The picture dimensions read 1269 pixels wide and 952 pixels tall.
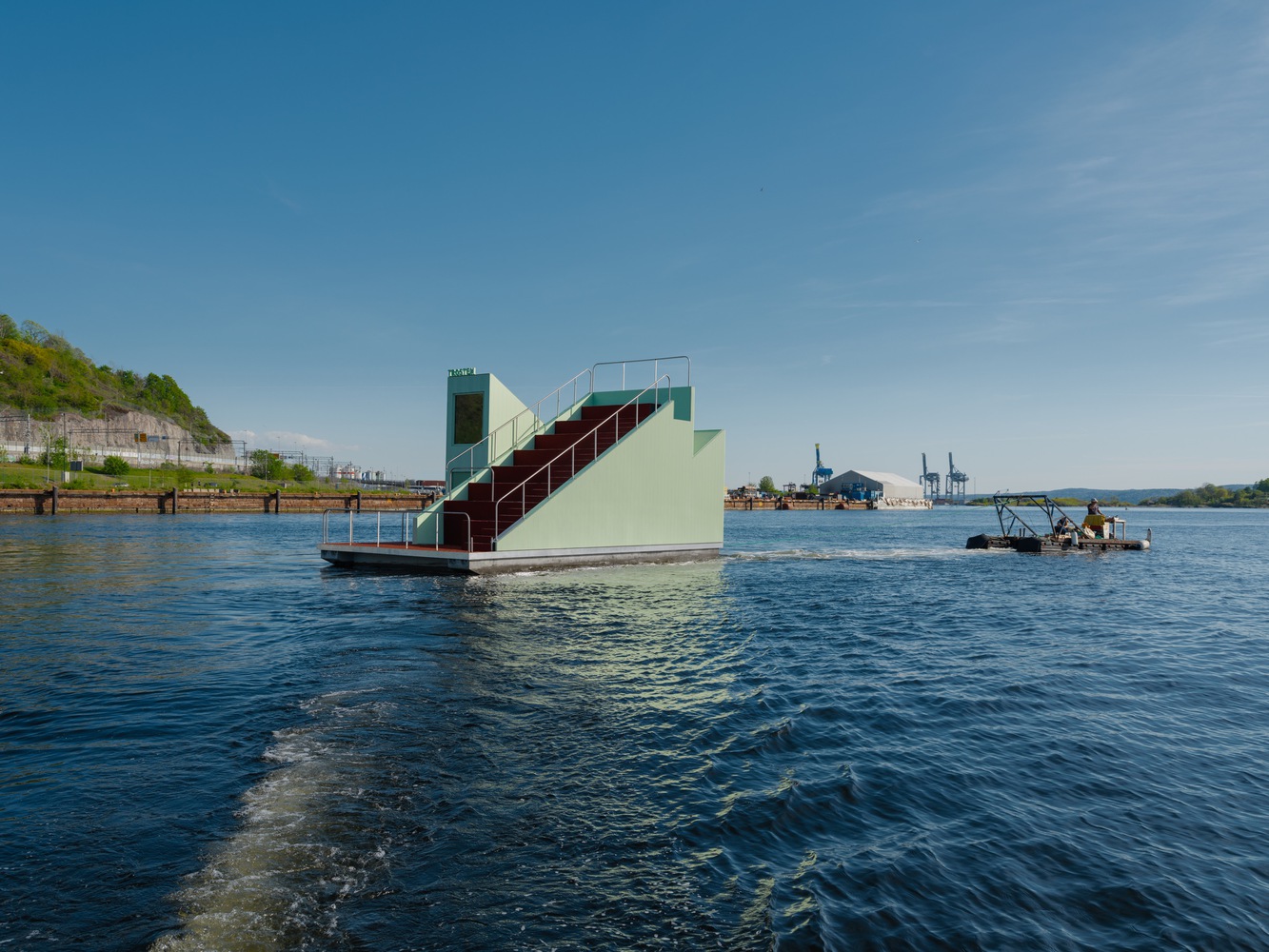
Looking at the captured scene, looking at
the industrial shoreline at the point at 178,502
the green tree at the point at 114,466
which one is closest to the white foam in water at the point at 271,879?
the industrial shoreline at the point at 178,502

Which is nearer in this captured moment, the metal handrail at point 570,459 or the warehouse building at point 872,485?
the metal handrail at point 570,459

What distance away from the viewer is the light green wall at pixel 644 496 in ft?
60.7

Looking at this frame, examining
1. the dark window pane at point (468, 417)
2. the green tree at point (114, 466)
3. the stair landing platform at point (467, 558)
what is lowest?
the stair landing platform at point (467, 558)

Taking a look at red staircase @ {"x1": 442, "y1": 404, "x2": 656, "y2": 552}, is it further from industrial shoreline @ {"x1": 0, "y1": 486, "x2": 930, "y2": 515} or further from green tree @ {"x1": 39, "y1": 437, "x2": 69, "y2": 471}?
green tree @ {"x1": 39, "y1": 437, "x2": 69, "y2": 471}

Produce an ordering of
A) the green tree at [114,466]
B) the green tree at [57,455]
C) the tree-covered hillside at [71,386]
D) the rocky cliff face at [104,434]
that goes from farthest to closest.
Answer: the tree-covered hillside at [71,386], the rocky cliff face at [104,434], the green tree at [114,466], the green tree at [57,455]

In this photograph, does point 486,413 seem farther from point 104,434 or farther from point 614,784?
point 104,434

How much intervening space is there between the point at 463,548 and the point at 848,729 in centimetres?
1307

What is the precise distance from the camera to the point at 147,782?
470cm

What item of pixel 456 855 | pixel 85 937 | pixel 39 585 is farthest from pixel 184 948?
pixel 39 585

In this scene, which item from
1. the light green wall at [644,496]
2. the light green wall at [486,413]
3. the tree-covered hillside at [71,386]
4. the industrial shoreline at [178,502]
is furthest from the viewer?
the tree-covered hillside at [71,386]

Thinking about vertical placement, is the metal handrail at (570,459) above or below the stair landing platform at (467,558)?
above

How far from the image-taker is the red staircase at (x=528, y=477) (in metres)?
18.7

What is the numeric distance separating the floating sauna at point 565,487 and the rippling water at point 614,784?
6.19 metres

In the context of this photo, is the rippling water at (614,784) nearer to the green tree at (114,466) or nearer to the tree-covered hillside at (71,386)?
the green tree at (114,466)
